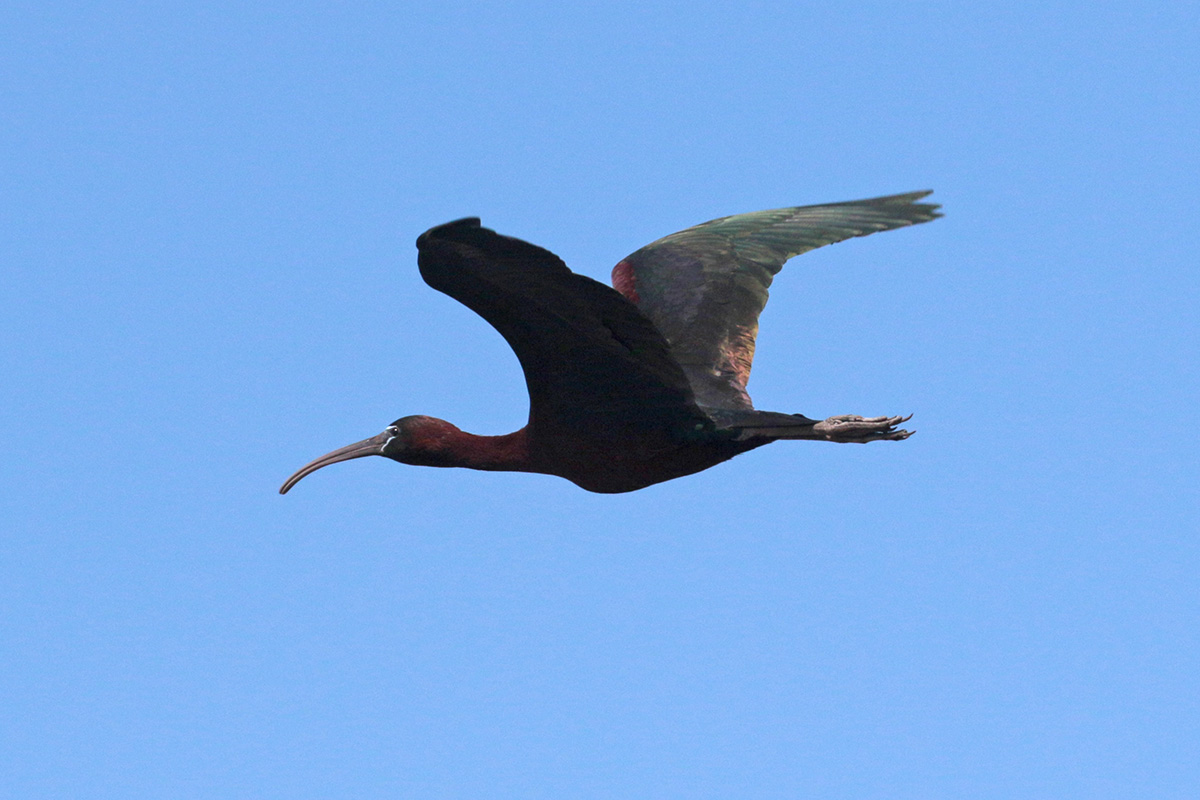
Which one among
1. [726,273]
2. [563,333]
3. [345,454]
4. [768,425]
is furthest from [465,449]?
[726,273]

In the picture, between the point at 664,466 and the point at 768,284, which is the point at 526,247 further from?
the point at 768,284

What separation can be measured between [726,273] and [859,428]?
7.06ft

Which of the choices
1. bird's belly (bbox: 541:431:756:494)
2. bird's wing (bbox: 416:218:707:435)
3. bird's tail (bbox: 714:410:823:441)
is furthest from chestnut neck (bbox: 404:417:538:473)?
bird's tail (bbox: 714:410:823:441)

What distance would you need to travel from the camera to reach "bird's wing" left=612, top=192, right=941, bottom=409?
946cm

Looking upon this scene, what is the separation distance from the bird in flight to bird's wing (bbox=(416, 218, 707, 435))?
1 centimetres

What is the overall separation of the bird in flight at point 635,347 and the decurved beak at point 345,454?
1 cm

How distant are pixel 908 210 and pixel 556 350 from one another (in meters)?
3.81

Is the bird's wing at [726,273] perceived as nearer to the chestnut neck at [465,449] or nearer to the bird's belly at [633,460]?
the bird's belly at [633,460]

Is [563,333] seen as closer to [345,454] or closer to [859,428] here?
[859,428]

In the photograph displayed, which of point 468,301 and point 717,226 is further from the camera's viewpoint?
point 717,226

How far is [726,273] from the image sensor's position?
33.0ft

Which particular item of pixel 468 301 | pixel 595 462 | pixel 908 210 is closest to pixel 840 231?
pixel 908 210

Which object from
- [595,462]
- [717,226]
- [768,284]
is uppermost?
[717,226]

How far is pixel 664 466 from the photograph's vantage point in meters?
8.88
